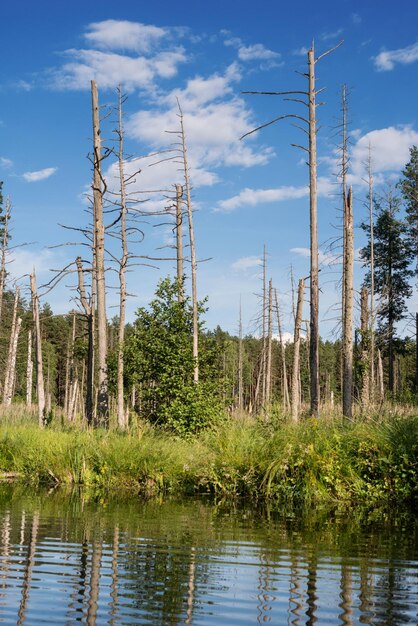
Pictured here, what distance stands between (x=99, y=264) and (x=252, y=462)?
9552mm

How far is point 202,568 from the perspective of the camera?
5816 mm

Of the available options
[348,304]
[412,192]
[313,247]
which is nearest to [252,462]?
[313,247]

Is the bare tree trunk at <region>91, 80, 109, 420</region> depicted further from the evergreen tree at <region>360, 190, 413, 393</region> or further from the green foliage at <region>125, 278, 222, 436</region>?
the evergreen tree at <region>360, 190, 413, 393</region>

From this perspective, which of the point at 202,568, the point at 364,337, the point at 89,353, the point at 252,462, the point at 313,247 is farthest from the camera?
the point at 364,337

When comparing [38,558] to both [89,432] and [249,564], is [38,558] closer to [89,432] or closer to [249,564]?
[249,564]

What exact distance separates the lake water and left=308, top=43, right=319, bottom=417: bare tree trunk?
843 centimetres

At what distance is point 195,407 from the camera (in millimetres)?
19484

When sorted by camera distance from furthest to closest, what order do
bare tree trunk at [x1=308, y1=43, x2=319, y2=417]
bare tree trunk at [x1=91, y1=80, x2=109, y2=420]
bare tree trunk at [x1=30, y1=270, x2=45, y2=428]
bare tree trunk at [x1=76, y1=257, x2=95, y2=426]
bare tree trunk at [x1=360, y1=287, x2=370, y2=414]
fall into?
bare tree trunk at [x1=30, y1=270, x2=45, y2=428]
bare tree trunk at [x1=360, y1=287, x2=370, y2=414]
bare tree trunk at [x1=76, y1=257, x2=95, y2=426]
bare tree trunk at [x1=91, y1=80, x2=109, y2=420]
bare tree trunk at [x1=308, y1=43, x2=319, y2=417]

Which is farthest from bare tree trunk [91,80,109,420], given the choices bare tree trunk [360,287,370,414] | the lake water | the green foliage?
bare tree trunk [360,287,370,414]

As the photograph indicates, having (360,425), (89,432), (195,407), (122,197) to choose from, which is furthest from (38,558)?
(122,197)

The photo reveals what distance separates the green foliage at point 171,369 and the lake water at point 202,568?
9765mm

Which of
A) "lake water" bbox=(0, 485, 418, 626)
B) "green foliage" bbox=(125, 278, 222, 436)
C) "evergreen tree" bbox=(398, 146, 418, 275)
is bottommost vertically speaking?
"lake water" bbox=(0, 485, 418, 626)

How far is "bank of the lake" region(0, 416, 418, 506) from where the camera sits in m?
11.6

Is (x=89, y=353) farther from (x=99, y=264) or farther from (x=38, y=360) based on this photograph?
(x=99, y=264)
